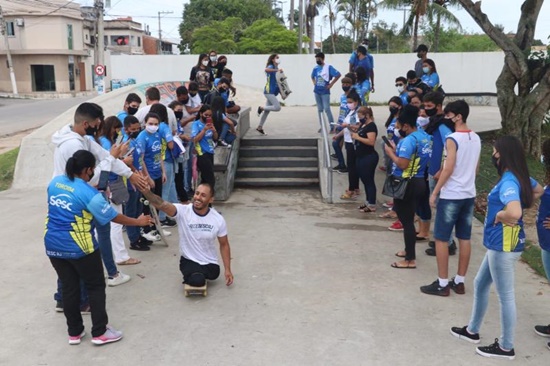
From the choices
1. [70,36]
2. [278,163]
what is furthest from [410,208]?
[70,36]

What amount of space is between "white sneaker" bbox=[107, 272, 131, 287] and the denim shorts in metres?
3.04

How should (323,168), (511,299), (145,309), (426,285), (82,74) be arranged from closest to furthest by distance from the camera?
(511,299) → (145,309) → (426,285) → (323,168) → (82,74)

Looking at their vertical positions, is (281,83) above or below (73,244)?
above

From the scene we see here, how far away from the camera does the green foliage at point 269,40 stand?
3472 cm

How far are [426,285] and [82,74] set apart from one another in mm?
43720

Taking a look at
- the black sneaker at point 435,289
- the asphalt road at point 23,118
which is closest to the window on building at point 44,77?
the asphalt road at point 23,118

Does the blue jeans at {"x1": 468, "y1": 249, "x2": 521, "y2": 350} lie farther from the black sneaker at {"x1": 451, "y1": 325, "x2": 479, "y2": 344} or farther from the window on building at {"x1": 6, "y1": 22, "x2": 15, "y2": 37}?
the window on building at {"x1": 6, "y1": 22, "x2": 15, "y2": 37}

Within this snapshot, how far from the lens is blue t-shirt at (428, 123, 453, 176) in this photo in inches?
201

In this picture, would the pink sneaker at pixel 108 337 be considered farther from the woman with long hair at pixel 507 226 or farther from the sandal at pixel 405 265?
the sandal at pixel 405 265

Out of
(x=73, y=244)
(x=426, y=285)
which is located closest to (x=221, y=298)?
(x=73, y=244)

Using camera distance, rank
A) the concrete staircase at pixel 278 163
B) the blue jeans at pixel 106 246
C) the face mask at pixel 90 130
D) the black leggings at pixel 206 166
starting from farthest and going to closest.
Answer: the concrete staircase at pixel 278 163 < the black leggings at pixel 206 166 < the blue jeans at pixel 106 246 < the face mask at pixel 90 130

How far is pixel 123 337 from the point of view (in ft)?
12.9

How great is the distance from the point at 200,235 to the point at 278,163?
5.10 metres

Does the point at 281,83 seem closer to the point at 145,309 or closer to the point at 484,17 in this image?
the point at 484,17
